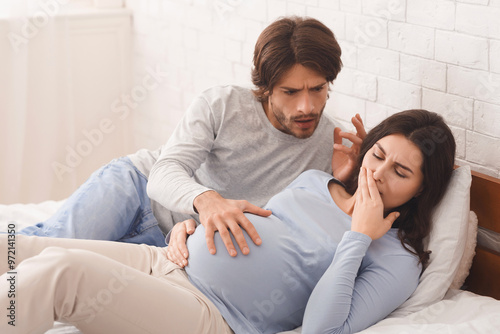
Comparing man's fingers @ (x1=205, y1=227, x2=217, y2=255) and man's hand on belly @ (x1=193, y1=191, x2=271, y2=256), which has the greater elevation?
man's hand on belly @ (x1=193, y1=191, x2=271, y2=256)

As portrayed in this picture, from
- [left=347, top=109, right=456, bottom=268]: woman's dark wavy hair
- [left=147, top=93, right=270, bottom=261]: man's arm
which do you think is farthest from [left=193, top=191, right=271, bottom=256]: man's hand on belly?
[left=347, top=109, right=456, bottom=268]: woman's dark wavy hair

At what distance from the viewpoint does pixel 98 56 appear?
3381 mm

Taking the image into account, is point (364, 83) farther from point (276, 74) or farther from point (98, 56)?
point (98, 56)

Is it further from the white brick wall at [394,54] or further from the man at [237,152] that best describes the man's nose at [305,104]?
the white brick wall at [394,54]

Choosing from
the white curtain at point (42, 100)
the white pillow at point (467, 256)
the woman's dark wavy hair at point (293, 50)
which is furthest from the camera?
the white curtain at point (42, 100)

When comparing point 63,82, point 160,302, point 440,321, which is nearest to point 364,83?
point 440,321

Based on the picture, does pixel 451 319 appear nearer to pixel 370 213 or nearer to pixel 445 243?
pixel 445 243

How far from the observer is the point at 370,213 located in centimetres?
159

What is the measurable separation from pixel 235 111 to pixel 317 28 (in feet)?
1.19

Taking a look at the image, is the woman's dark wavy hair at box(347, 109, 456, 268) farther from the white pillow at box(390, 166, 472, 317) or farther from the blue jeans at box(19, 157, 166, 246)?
the blue jeans at box(19, 157, 166, 246)

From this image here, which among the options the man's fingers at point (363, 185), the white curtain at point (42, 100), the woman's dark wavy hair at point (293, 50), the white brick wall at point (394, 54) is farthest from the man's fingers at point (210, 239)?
the white curtain at point (42, 100)

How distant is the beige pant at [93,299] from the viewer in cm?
132

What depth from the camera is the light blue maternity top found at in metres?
1.50

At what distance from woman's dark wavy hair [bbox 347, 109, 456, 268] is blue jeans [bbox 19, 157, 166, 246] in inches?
30.6
